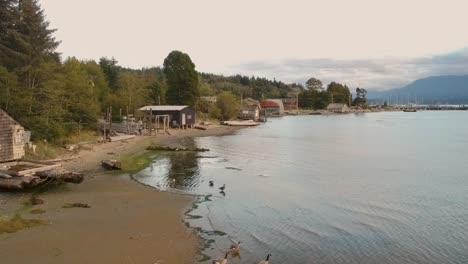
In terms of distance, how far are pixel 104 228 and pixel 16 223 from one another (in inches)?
136

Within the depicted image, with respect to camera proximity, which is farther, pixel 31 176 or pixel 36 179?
pixel 31 176

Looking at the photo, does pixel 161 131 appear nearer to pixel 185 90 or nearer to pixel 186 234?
pixel 185 90

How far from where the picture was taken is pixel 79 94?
5056 cm

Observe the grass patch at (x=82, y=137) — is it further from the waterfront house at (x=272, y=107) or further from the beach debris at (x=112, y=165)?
the waterfront house at (x=272, y=107)

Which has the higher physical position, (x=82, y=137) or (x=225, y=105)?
(x=225, y=105)

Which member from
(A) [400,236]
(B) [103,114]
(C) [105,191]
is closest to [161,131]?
(B) [103,114]

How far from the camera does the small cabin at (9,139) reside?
30.1 m

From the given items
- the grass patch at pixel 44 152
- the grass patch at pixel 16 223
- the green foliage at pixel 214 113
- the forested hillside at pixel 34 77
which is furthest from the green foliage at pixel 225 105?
the grass patch at pixel 16 223

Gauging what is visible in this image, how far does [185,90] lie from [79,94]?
44.7 meters

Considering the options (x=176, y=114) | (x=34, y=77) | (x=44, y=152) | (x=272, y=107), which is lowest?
(x=44, y=152)

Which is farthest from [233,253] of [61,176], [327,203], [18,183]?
[18,183]

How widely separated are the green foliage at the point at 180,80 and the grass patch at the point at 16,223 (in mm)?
75439

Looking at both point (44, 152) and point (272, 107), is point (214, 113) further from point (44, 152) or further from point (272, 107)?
point (272, 107)

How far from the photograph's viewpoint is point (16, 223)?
18.3m
